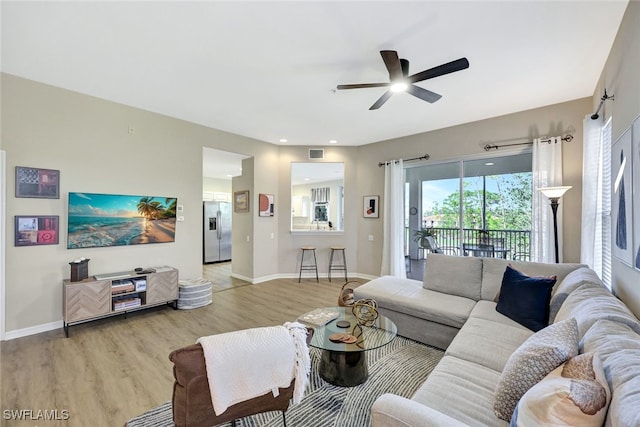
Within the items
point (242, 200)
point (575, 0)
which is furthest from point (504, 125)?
point (242, 200)

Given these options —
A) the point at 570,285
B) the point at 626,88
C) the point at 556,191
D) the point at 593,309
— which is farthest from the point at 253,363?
the point at 556,191

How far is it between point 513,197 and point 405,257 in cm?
211

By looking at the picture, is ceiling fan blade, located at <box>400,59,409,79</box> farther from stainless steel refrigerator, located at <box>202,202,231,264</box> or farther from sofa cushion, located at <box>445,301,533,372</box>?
stainless steel refrigerator, located at <box>202,202,231,264</box>

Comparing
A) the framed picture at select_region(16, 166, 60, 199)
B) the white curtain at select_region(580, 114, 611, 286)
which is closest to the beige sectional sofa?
the white curtain at select_region(580, 114, 611, 286)

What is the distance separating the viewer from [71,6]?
206cm

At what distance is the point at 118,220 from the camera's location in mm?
3750

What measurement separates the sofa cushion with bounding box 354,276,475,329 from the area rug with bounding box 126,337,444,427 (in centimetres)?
38

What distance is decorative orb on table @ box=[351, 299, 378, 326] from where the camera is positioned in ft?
8.18

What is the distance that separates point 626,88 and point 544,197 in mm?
2037

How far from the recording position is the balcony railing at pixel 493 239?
4.22 m

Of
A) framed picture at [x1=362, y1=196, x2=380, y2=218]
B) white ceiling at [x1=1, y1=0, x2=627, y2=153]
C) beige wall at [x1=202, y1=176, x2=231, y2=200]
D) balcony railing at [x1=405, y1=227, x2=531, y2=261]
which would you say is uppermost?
white ceiling at [x1=1, y1=0, x2=627, y2=153]

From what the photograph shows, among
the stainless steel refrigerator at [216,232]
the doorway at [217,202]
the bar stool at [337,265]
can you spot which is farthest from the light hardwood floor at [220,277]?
the bar stool at [337,265]

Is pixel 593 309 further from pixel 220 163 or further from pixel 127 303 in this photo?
pixel 220 163

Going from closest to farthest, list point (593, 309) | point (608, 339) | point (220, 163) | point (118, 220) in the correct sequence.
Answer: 1. point (608, 339)
2. point (593, 309)
3. point (118, 220)
4. point (220, 163)
